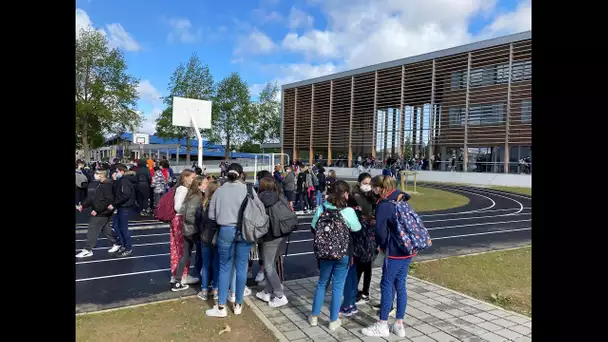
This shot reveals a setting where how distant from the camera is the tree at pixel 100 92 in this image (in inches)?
1428

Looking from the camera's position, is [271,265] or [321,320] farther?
[271,265]

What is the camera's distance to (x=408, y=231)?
4.38m

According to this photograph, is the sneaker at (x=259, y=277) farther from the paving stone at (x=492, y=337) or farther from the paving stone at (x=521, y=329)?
the paving stone at (x=521, y=329)

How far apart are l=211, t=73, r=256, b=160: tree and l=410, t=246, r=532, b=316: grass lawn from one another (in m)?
41.6

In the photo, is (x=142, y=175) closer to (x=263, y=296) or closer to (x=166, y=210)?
(x=166, y=210)

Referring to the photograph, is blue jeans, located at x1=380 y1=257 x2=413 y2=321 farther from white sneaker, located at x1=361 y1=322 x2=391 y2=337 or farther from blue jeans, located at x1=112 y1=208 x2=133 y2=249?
blue jeans, located at x1=112 y1=208 x2=133 y2=249

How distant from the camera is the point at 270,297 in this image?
5.53 metres

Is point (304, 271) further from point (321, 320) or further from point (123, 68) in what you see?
point (123, 68)

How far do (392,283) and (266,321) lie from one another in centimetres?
160

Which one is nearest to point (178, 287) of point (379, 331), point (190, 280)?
point (190, 280)

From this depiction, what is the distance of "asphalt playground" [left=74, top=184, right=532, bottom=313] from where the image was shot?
232 inches
